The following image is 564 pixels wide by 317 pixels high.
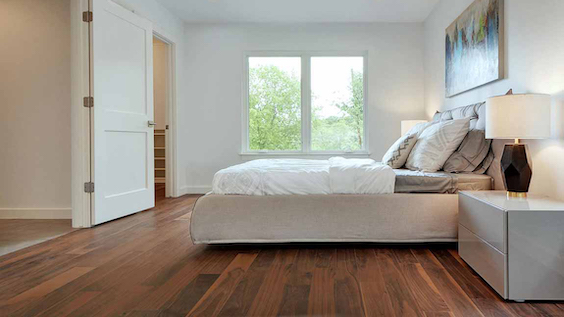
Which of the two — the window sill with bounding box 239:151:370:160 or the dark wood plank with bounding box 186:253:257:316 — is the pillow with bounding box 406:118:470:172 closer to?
the dark wood plank with bounding box 186:253:257:316

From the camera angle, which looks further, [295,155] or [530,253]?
[295,155]

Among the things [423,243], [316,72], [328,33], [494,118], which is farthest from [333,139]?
Result: [494,118]

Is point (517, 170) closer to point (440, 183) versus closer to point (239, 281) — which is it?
point (440, 183)

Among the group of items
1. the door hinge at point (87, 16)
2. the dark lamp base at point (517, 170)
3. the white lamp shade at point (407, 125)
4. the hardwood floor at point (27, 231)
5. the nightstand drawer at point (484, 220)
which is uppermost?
the door hinge at point (87, 16)

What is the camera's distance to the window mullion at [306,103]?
203 inches

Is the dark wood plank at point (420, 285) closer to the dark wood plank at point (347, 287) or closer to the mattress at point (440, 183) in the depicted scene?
the dark wood plank at point (347, 287)

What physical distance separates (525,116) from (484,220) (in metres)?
0.62

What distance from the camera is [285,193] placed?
2.53 m

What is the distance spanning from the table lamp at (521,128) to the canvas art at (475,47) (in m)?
0.88

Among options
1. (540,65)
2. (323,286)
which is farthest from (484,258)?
(540,65)

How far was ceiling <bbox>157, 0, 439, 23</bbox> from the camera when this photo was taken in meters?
4.38

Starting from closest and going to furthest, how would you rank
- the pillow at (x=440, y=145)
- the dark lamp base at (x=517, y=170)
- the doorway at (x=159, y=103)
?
the dark lamp base at (x=517, y=170) → the pillow at (x=440, y=145) → the doorway at (x=159, y=103)

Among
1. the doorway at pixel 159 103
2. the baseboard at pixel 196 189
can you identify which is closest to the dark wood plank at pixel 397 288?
the baseboard at pixel 196 189

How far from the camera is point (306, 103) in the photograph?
519 cm
